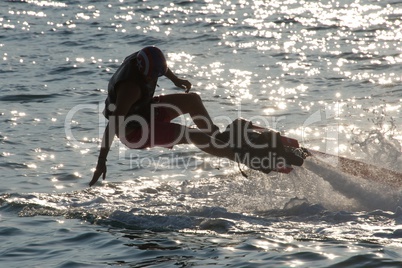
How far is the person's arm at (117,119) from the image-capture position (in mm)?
7637

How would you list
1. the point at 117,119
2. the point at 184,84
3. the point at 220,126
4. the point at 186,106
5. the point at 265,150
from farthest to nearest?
the point at 220,126 < the point at 184,84 < the point at 186,106 < the point at 265,150 < the point at 117,119

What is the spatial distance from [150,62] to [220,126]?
4.32 metres

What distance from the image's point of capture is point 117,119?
7.75m

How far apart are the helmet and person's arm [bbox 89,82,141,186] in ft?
0.66

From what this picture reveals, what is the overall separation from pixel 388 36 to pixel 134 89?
10937 mm

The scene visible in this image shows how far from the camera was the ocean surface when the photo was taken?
7.26 meters

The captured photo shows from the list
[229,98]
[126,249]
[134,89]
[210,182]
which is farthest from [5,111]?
[126,249]

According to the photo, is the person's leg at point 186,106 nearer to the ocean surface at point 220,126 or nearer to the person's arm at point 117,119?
the person's arm at point 117,119

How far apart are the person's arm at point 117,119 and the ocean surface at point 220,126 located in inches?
26.0

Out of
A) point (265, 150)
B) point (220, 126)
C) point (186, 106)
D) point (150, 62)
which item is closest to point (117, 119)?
point (150, 62)

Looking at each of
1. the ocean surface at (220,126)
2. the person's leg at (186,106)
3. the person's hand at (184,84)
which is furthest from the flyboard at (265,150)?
the person's hand at (184,84)

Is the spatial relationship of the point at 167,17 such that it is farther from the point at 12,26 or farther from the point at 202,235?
the point at 202,235

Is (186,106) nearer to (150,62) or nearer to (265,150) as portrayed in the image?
(150,62)

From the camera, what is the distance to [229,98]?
1408cm
